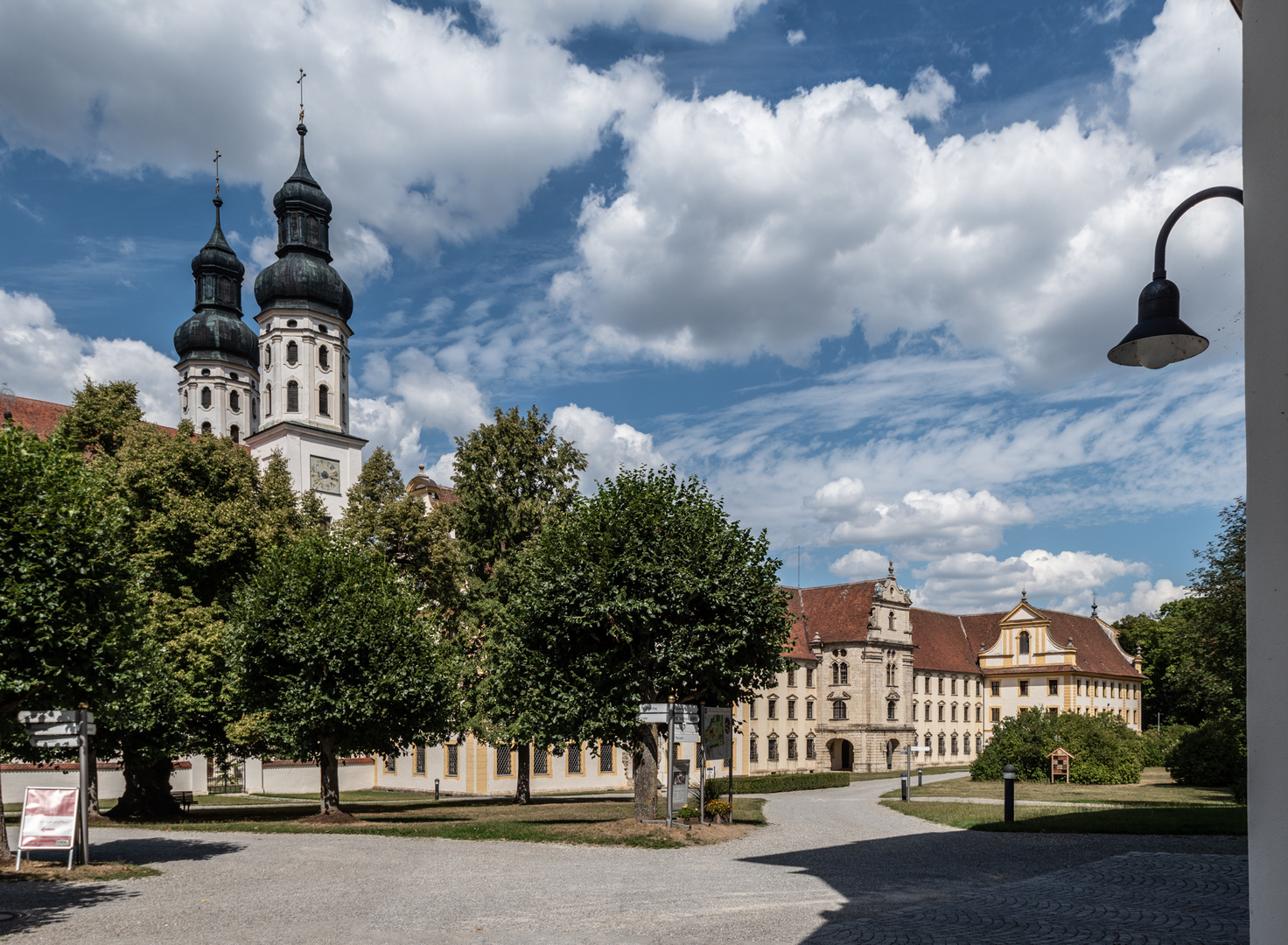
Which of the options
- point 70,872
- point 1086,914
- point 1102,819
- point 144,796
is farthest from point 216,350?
point 1086,914

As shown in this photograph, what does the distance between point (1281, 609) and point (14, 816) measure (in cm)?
3544

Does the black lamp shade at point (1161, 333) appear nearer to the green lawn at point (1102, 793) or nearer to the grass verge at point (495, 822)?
the grass verge at point (495, 822)

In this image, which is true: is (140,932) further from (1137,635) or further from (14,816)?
(1137,635)

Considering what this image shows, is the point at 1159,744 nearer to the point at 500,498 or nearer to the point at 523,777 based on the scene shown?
the point at 523,777

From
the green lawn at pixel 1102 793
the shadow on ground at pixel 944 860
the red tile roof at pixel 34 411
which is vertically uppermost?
the red tile roof at pixel 34 411

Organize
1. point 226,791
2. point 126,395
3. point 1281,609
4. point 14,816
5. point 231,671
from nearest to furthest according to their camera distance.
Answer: point 1281,609 → point 231,671 → point 14,816 → point 126,395 → point 226,791

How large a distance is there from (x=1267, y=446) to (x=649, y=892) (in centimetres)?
1237

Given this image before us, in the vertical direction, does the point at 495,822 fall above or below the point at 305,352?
below

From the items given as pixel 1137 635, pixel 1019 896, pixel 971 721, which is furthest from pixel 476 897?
pixel 1137 635

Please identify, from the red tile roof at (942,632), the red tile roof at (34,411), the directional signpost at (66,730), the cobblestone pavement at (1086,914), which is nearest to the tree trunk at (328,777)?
the directional signpost at (66,730)

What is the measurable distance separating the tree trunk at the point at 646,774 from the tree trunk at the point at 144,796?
1589cm

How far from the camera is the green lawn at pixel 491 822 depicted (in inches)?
861

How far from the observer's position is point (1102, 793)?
37250 mm

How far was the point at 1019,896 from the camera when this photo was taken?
13.4m
